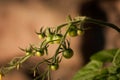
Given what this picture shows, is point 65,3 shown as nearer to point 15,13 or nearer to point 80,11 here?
point 80,11

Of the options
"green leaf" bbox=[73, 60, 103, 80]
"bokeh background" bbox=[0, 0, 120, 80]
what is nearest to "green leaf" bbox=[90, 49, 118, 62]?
"green leaf" bbox=[73, 60, 103, 80]

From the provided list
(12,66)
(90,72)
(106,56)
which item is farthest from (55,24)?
(12,66)

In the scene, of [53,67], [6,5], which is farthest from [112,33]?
[53,67]

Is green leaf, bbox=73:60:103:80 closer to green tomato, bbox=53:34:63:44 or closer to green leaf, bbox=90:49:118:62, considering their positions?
green leaf, bbox=90:49:118:62

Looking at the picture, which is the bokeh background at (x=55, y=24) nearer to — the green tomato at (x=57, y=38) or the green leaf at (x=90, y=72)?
the green leaf at (x=90, y=72)

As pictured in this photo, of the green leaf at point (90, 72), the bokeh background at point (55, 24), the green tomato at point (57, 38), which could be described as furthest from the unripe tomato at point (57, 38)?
the bokeh background at point (55, 24)

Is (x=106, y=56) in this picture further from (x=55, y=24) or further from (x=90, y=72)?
(x=55, y=24)
